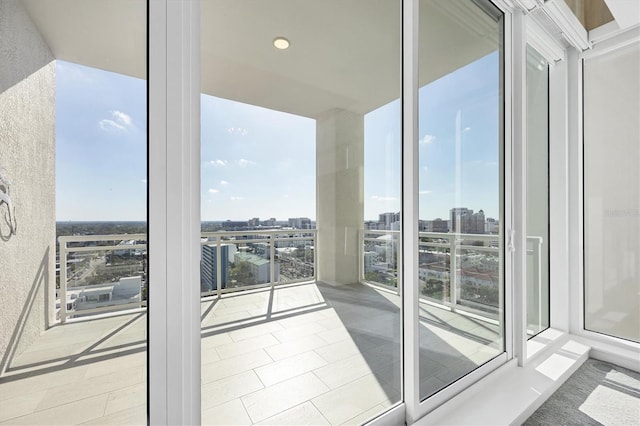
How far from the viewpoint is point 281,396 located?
4.10 feet

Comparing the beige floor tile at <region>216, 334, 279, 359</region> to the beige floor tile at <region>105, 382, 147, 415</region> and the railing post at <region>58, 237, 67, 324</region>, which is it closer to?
the beige floor tile at <region>105, 382, 147, 415</region>

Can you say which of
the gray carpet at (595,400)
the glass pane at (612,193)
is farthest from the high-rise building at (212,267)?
the glass pane at (612,193)

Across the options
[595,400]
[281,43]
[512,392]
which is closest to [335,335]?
[512,392]

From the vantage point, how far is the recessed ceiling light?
1302mm

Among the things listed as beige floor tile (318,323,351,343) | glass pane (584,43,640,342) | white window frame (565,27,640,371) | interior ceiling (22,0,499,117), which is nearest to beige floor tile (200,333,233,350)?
beige floor tile (318,323,351,343)

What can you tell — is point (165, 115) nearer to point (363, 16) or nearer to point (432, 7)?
point (363, 16)

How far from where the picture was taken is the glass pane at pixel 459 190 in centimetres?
157

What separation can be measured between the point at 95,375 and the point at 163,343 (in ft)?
0.59

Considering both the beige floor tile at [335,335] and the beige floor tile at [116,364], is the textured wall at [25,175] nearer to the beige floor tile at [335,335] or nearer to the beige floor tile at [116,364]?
the beige floor tile at [116,364]

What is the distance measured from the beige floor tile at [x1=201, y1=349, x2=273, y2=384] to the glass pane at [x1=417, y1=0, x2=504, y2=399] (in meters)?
0.83

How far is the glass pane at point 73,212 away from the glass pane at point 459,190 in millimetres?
1282

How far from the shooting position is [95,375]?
0.81 metres

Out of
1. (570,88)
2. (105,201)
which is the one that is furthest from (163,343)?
(570,88)

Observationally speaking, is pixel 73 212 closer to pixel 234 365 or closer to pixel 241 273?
pixel 241 273
